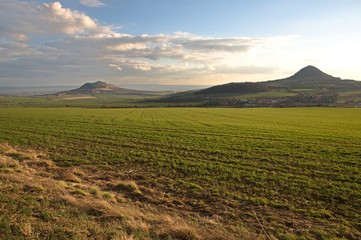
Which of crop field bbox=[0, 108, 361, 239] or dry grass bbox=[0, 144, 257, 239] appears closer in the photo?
dry grass bbox=[0, 144, 257, 239]

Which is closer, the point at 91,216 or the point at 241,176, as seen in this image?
the point at 91,216

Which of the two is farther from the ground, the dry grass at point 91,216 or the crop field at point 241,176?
the dry grass at point 91,216

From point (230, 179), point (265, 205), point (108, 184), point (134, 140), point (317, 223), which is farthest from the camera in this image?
point (134, 140)

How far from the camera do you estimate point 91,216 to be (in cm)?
879

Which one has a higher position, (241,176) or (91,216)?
(91,216)

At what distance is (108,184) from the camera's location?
575 inches

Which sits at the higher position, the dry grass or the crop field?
the dry grass

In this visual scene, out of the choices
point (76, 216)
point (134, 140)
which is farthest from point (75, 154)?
point (76, 216)

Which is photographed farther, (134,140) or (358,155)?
(134,140)

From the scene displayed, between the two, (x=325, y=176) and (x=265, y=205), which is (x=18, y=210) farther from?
(x=325, y=176)

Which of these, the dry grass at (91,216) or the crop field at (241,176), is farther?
the crop field at (241,176)

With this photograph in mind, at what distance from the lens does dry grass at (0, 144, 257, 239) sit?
7.31 metres

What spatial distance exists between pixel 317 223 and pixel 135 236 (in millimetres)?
6988

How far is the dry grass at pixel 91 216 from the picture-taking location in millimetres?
7309
